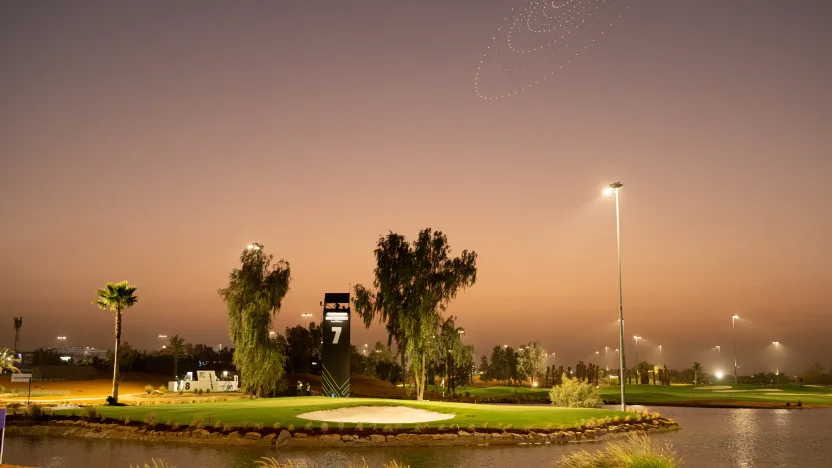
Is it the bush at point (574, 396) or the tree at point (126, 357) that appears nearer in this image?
the bush at point (574, 396)

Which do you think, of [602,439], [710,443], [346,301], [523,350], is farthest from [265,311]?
[523,350]

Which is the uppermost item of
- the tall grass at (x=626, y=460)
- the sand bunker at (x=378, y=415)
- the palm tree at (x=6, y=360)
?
the palm tree at (x=6, y=360)

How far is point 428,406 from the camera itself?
1465 inches

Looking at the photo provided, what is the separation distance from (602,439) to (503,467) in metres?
9.62

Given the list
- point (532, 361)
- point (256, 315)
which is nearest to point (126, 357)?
point (256, 315)

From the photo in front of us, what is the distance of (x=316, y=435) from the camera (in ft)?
86.3

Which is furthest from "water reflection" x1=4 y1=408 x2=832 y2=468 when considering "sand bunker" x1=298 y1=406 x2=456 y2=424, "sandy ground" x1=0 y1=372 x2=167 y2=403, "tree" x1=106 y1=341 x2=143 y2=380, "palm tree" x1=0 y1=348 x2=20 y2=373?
"tree" x1=106 y1=341 x2=143 y2=380

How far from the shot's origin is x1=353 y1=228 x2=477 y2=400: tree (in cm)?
4975

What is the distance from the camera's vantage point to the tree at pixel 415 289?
49750 millimetres

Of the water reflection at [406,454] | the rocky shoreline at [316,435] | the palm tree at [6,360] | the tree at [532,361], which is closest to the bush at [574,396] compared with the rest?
the water reflection at [406,454]

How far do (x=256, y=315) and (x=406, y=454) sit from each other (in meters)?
31.3

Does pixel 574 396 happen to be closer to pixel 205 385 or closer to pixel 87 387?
pixel 205 385

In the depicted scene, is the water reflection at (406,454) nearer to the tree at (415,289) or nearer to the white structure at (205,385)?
the tree at (415,289)

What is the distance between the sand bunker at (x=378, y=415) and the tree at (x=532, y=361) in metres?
94.7
